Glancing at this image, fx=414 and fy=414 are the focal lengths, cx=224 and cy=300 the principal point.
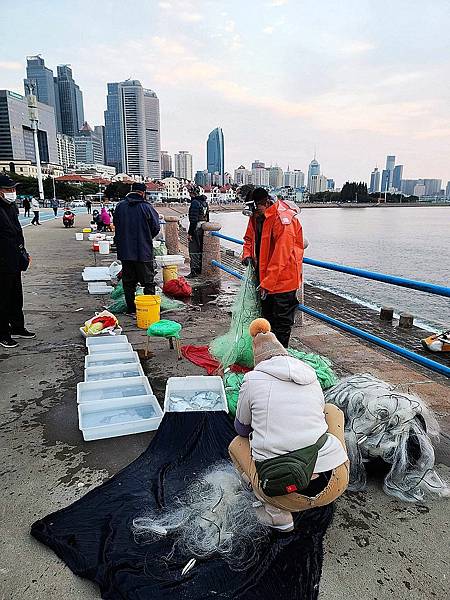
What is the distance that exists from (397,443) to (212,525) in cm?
114

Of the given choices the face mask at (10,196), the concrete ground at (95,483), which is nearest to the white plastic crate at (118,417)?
the concrete ground at (95,483)

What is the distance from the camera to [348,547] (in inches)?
76.8

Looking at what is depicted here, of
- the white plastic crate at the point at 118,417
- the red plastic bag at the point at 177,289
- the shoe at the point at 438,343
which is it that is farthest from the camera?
the shoe at the point at 438,343

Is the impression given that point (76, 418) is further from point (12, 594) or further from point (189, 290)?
point (189, 290)

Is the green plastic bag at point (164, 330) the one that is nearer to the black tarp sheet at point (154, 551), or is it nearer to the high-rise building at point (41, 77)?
the black tarp sheet at point (154, 551)

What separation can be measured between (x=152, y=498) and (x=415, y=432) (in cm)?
154

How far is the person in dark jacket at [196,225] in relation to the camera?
9.14 m

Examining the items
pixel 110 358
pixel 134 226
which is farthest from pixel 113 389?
pixel 134 226

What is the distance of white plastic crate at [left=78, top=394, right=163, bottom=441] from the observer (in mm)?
2816

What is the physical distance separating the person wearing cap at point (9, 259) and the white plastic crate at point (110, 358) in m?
1.14

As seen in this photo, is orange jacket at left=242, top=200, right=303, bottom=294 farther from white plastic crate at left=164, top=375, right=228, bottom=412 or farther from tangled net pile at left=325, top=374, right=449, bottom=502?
tangled net pile at left=325, top=374, right=449, bottom=502

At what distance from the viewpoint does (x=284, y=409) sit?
5.98 feet

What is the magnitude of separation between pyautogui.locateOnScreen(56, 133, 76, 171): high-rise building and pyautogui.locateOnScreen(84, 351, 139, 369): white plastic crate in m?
166

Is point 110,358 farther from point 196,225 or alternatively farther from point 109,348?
point 196,225
